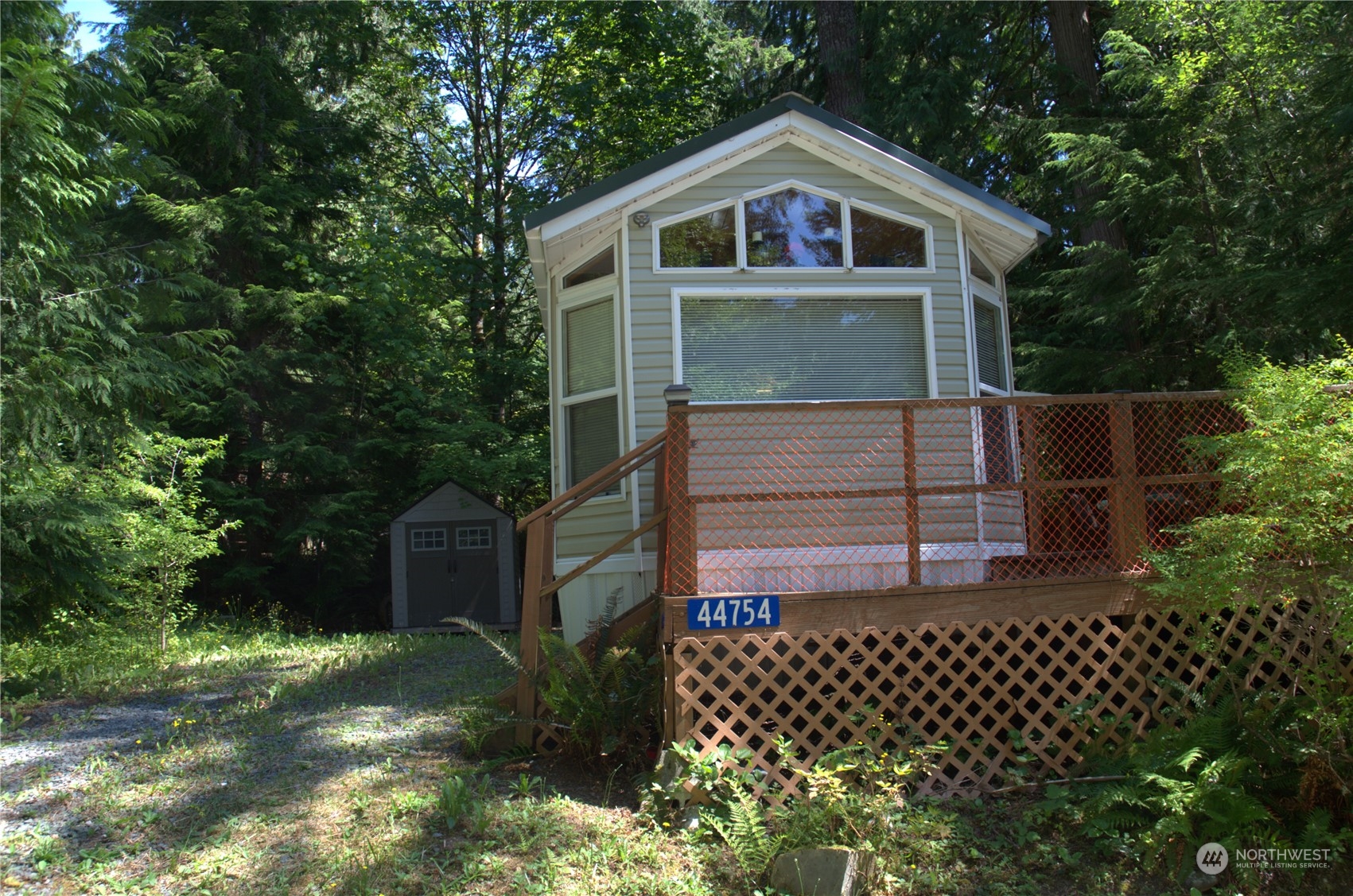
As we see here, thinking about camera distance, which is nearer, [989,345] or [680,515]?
[680,515]

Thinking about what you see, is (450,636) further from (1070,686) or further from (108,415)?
(1070,686)

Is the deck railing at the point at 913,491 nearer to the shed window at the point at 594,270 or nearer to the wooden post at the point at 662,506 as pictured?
the wooden post at the point at 662,506

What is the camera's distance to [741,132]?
6844 mm

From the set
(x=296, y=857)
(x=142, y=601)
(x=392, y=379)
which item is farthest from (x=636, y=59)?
(x=296, y=857)

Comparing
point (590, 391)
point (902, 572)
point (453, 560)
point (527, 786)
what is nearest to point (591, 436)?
point (590, 391)

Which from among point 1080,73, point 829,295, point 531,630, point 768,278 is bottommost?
point 531,630

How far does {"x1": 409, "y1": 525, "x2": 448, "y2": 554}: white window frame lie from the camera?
46.0 feet

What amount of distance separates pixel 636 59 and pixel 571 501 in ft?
54.5

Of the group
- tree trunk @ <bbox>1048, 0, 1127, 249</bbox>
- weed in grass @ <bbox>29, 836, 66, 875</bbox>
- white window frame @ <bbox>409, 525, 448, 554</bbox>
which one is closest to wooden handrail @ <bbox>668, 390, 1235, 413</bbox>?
weed in grass @ <bbox>29, 836, 66, 875</bbox>

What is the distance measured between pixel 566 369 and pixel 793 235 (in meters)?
2.13

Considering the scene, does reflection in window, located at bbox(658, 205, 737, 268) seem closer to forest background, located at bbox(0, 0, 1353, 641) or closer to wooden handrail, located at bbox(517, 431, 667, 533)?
wooden handrail, located at bbox(517, 431, 667, 533)

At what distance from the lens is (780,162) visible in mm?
7062

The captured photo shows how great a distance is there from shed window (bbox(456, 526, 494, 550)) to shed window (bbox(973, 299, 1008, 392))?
8.70 meters

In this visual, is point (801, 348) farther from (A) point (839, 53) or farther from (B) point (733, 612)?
(A) point (839, 53)
